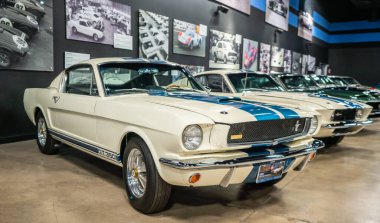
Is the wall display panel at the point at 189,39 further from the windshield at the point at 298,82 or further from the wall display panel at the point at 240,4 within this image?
the windshield at the point at 298,82

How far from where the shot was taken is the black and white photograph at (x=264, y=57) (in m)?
13.0

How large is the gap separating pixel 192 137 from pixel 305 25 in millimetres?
16757

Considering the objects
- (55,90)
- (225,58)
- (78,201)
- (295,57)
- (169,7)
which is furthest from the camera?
(295,57)

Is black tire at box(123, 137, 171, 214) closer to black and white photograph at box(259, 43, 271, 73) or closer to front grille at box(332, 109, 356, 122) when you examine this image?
front grille at box(332, 109, 356, 122)

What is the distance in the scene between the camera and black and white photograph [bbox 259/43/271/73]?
42.7ft

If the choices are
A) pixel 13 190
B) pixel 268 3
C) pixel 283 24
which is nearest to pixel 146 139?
Result: pixel 13 190

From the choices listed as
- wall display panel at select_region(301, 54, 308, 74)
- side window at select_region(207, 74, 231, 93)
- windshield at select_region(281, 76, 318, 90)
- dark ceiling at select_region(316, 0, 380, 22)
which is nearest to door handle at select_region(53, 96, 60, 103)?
side window at select_region(207, 74, 231, 93)

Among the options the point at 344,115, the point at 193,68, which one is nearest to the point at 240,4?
the point at 193,68

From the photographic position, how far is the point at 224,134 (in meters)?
2.27

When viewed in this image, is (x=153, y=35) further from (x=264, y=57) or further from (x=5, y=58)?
(x=264, y=57)

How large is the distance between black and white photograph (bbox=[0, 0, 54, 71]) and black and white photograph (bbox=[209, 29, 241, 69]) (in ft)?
17.3

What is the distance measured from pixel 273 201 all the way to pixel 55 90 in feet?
9.52

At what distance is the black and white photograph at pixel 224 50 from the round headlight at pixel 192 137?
7849mm

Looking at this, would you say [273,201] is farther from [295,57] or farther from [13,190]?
[295,57]
